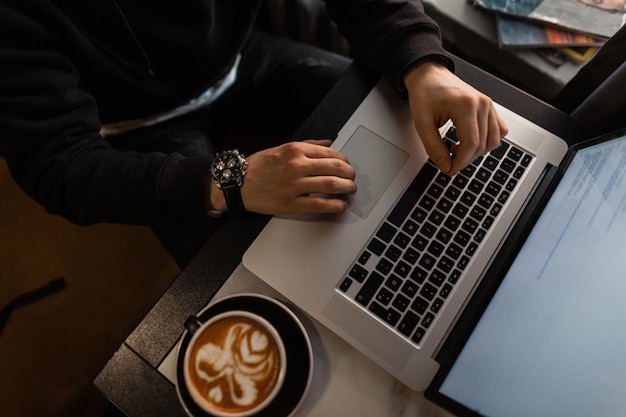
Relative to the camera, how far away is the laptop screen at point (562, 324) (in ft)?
1.56

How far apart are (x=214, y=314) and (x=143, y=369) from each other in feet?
0.40

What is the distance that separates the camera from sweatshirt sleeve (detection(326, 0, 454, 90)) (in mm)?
653

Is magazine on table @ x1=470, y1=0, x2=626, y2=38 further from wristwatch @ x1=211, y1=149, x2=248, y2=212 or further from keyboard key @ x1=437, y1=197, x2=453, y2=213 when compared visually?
wristwatch @ x1=211, y1=149, x2=248, y2=212

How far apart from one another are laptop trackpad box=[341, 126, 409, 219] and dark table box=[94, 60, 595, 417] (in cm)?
5

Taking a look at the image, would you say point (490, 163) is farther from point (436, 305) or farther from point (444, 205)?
point (436, 305)

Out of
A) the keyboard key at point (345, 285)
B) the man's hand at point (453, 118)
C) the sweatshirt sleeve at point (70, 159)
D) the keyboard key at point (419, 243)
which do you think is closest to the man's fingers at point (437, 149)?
the man's hand at point (453, 118)

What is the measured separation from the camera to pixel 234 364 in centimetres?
49

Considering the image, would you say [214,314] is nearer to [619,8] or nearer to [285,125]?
[285,125]

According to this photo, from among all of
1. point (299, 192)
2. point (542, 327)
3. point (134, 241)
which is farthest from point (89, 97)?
point (542, 327)

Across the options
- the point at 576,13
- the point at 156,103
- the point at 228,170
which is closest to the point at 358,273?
the point at 228,170

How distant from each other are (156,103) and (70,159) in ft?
0.76

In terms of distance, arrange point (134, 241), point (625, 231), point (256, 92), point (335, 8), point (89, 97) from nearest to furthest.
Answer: point (625, 231) → point (89, 97) → point (335, 8) → point (256, 92) → point (134, 241)

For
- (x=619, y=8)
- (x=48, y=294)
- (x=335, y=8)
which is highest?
(x=619, y=8)

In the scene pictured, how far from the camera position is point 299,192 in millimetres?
591
